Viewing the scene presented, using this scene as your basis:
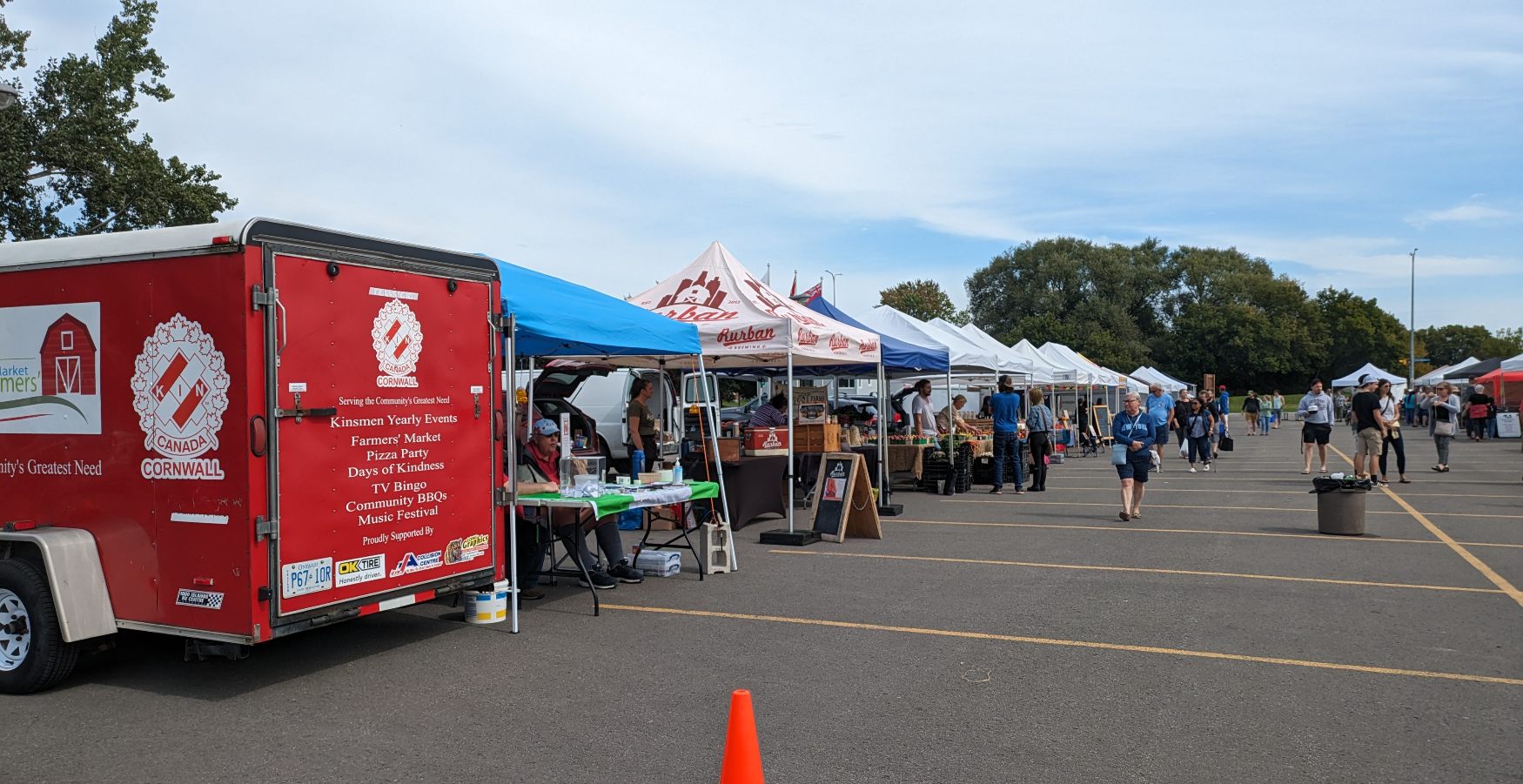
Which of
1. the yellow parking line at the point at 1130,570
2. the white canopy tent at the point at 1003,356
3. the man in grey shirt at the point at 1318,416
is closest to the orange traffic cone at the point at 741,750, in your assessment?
the yellow parking line at the point at 1130,570

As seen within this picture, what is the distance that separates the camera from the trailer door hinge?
5.51 metres

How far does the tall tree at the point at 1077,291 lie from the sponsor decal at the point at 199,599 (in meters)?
→ 67.8

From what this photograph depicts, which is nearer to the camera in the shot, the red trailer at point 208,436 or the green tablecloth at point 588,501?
the red trailer at point 208,436

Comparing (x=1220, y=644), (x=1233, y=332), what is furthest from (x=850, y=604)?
(x=1233, y=332)

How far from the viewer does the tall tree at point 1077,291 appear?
2916 inches

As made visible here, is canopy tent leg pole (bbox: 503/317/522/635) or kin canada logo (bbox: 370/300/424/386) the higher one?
kin canada logo (bbox: 370/300/424/386)

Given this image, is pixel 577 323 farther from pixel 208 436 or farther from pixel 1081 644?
pixel 1081 644

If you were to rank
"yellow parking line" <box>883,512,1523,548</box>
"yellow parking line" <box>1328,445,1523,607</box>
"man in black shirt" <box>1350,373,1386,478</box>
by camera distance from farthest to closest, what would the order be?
"man in black shirt" <box>1350,373,1386,478</box>
"yellow parking line" <box>883,512,1523,548</box>
"yellow parking line" <box>1328,445,1523,607</box>

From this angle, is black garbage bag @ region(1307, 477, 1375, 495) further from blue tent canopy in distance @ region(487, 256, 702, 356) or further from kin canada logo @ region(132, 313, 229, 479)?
kin canada logo @ region(132, 313, 229, 479)

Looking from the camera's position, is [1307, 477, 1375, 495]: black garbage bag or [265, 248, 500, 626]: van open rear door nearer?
[265, 248, 500, 626]: van open rear door

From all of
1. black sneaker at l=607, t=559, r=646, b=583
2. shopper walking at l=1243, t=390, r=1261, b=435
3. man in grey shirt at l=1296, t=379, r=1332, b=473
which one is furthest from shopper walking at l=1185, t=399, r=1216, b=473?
shopper walking at l=1243, t=390, r=1261, b=435

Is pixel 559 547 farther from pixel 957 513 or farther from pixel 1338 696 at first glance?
pixel 1338 696

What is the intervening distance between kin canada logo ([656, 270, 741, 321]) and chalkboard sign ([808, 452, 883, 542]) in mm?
2158

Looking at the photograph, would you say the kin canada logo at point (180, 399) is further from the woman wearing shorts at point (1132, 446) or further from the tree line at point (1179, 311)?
the tree line at point (1179, 311)
